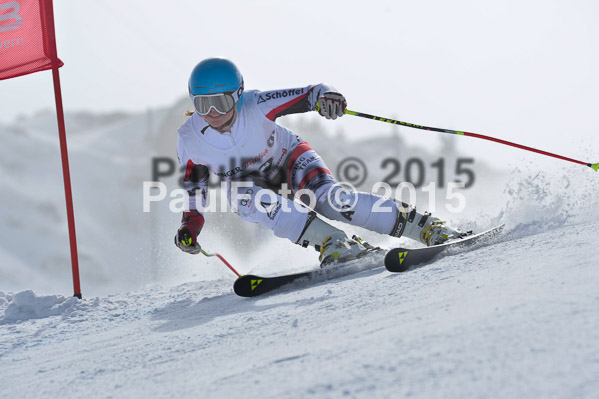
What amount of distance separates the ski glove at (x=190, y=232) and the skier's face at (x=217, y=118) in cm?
70

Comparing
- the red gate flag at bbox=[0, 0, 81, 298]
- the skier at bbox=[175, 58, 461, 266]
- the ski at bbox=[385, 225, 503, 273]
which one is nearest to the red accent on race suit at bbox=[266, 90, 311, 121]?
the skier at bbox=[175, 58, 461, 266]

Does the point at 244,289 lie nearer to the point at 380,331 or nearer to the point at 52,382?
the point at 52,382

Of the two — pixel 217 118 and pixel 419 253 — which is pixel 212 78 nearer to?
pixel 217 118

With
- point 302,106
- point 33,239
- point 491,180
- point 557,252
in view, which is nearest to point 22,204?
point 33,239

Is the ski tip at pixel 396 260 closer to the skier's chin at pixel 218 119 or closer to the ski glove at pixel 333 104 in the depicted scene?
the ski glove at pixel 333 104

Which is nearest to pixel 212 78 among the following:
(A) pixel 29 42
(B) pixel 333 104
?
(B) pixel 333 104

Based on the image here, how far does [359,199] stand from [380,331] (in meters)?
2.13

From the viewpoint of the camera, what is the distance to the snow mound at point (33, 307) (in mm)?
4016

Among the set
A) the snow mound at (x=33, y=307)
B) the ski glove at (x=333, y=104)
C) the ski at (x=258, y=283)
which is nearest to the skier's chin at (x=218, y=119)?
the ski glove at (x=333, y=104)

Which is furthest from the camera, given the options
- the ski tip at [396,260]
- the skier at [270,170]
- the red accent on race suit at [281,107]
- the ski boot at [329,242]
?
the red accent on race suit at [281,107]

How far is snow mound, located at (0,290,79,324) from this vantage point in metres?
4.02

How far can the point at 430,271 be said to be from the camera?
288 centimetres

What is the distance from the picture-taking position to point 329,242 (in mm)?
3779

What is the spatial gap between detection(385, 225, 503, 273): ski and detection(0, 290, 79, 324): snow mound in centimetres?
226
